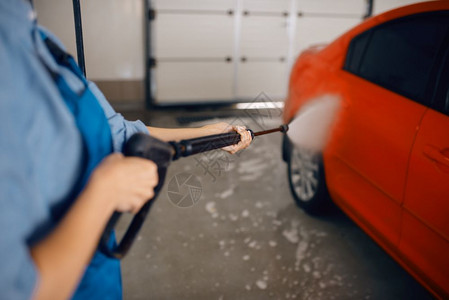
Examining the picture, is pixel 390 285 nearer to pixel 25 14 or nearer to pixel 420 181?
pixel 420 181

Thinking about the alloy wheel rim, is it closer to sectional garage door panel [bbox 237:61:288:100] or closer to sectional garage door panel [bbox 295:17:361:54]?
sectional garage door panel [bbox 237:61:288:100]

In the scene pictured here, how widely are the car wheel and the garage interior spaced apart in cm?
13

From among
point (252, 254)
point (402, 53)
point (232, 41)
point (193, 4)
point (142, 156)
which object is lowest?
point (252, 254)

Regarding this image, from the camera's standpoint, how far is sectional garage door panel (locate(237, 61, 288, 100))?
6.13 m

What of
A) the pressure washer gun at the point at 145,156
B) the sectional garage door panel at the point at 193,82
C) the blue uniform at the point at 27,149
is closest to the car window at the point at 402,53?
the pressure washer gun at the point at 145,156

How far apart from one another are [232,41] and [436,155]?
458 cm

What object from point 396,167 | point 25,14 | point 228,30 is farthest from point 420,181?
point 228,30

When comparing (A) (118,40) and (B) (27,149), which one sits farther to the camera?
(A) (118,40)

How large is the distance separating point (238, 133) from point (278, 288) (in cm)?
127

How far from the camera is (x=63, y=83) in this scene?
0.85m

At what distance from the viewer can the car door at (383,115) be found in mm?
1934

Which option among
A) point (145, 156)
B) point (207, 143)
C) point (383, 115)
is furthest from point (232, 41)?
point (145, 156)

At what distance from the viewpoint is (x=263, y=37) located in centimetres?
598

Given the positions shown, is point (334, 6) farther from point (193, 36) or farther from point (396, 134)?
point (396, 134)
